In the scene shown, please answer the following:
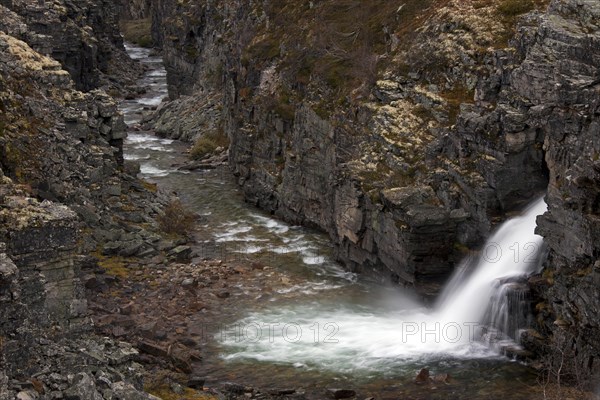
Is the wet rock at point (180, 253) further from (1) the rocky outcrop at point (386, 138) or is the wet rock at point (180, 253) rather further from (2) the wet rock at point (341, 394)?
(2) the wet rock at point (341, 394)

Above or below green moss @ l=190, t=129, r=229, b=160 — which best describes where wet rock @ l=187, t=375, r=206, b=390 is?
below

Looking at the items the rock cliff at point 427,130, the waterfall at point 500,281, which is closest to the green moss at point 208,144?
the rock cliff at point 427,130

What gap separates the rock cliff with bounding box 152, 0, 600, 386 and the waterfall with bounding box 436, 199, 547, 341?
92 cm

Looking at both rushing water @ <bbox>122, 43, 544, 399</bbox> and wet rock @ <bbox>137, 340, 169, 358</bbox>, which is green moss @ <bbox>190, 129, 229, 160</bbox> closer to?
rushing water @ <bbox>122, 43, 544, 399</bbox>

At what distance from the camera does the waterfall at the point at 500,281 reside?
43766 mm

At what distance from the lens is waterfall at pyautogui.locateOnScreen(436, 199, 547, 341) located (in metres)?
43.8

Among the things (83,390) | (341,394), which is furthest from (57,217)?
(341,394)

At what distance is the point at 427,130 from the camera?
54.5 m

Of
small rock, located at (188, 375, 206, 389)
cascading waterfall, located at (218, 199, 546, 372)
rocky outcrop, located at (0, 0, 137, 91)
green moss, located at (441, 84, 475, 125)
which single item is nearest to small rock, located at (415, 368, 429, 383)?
cascading waterfall, located at (218, 199, 546, 372)

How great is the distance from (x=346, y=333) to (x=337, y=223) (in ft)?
39.3

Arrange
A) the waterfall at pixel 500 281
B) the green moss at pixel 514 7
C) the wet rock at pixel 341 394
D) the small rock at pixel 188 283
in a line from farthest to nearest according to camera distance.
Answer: the green moss at pixel 514 7 < the small rock at pixel 188 283 < the waterfall at pixel 500 281 < the wet rock at pixel 341 394

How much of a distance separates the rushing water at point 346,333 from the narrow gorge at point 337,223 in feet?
0.45

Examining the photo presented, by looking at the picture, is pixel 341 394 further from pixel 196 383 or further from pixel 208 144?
pixel 208 144

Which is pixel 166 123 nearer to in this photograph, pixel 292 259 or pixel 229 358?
pixel 292 259
